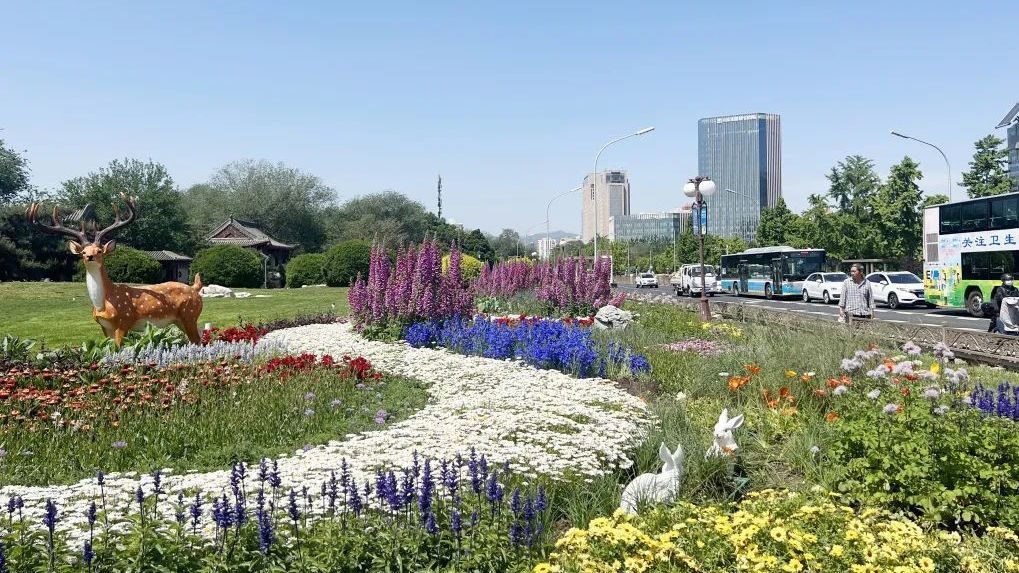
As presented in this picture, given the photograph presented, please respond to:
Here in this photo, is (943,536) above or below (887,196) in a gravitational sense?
below

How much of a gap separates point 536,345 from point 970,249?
66.3 ft

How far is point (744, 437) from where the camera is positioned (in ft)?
20.8

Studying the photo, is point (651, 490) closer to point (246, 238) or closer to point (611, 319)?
point (611, 319)

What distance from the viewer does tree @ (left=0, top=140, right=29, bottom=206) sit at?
57.5 m

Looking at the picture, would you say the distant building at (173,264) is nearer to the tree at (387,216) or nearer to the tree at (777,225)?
the tree at (387,216)

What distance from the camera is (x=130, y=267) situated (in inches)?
1388

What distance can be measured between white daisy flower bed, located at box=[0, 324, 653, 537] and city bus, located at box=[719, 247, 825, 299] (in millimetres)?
32650

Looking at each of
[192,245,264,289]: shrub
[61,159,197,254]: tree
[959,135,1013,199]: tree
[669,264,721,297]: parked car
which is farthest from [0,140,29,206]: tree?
[959,135,1013,199]: tree

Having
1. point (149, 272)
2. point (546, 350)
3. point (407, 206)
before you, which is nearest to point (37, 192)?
point (149, 272)

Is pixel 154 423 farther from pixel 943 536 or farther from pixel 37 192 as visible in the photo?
pixel 37 192

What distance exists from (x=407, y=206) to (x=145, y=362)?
86037 mm

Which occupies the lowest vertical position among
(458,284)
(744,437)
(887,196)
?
(744,437)

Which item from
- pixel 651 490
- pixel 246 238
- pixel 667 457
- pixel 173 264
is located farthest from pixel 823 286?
pixel 246 238

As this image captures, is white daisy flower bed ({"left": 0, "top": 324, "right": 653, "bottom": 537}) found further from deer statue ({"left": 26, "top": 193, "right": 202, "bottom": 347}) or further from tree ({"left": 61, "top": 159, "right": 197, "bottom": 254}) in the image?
tree ({"left": 61, "top": 159, "right": 197, "bottom": 254})
